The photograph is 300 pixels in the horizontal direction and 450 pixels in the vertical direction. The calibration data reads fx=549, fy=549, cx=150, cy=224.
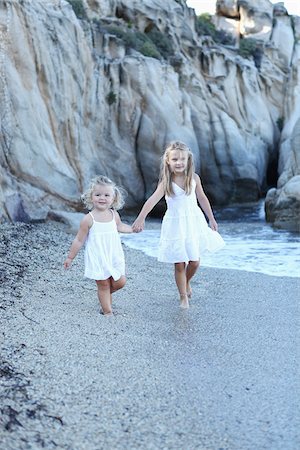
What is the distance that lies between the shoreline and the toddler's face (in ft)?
3.27

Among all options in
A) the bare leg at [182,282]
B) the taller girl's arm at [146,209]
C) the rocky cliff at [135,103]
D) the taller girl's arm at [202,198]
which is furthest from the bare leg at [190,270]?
the rocky cliff at [135,103]

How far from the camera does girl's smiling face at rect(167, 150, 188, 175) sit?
5590 millimetres


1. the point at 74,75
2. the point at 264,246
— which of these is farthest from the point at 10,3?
the point at 264,246

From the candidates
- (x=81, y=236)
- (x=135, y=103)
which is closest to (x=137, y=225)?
(x=81, y=236)

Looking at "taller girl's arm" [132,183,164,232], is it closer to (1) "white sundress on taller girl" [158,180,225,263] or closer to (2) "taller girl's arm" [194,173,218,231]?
(1) "white sundress on taller girl" [158,180,225,263]

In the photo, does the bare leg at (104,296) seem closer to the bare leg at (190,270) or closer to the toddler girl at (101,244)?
the toddler girl at (101,244)

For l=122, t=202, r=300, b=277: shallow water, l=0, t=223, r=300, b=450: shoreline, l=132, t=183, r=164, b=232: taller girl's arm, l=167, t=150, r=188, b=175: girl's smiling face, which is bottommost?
l=122, t=202, r=300, b=277: shallow water

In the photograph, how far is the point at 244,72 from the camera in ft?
102

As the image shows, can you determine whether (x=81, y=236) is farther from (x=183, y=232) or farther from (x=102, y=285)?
(x=183, y=232)

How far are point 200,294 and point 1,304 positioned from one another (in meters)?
2.47

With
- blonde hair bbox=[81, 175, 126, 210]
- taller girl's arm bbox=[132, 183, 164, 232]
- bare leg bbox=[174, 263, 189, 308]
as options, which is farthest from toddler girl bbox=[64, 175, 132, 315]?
bare leg bbox=[174, 263, 189, 308]

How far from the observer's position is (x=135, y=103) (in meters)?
21.6

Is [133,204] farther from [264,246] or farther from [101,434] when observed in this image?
[101,434]

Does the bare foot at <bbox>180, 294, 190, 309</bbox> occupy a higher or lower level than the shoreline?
lower
